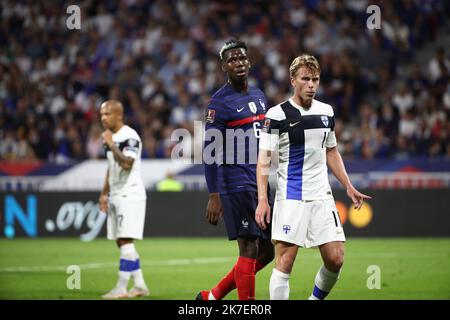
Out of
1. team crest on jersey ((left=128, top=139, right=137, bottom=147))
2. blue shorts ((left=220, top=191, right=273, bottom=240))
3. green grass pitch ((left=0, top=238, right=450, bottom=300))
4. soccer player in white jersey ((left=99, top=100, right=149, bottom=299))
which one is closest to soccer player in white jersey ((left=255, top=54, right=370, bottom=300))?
blue shorts ((left=220, top=191, right=273, bottom=240))

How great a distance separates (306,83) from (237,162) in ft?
3.50

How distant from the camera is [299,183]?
759 centimetres

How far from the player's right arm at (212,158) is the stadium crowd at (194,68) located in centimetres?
1133

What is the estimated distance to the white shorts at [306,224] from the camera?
7.52 metres

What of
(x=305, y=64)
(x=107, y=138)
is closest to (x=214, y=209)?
(x=305, y=64)

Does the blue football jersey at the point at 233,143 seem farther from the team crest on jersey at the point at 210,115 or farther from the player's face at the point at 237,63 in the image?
the player's face at the point at 237,63

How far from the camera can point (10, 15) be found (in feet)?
83.2

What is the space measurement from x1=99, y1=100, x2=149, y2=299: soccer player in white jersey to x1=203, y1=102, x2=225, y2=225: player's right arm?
2.54 meters

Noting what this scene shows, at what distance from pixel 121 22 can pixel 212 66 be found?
3.36 metres

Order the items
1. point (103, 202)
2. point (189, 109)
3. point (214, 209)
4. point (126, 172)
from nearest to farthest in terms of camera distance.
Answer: point (214, 209), point (126, 172), point (103, 202), point (189, 109)

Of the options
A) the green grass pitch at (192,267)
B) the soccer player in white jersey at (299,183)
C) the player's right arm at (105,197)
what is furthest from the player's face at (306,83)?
the player's right arm at (105,197)

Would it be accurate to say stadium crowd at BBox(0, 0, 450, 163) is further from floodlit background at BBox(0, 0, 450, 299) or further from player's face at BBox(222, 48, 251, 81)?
player's face at BBox(222, 48, 251, 81)

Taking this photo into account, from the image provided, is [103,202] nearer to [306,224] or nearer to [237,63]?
[237,63]

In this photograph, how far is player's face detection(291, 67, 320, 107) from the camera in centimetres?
756
